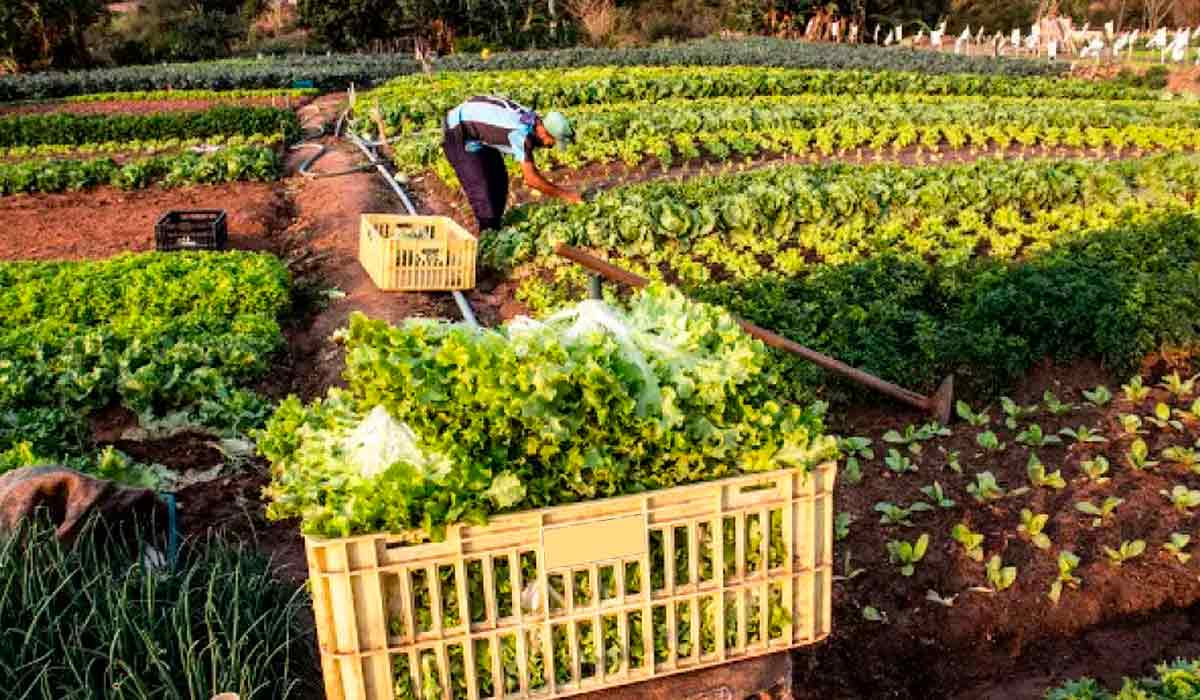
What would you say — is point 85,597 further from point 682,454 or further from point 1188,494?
point 1188,494

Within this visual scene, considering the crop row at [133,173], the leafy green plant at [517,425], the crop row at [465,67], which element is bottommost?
the crop row at [133,173]

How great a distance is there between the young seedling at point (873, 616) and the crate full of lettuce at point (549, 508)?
1.47 m

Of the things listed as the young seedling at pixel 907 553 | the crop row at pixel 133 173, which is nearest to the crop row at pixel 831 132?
the crop row at pixel 133 173

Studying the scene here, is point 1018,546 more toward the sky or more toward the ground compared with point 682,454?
more toward the ground

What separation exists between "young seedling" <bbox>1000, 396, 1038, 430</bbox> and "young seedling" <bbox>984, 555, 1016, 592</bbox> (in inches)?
76.2

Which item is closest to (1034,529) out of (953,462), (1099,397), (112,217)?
(953,462)

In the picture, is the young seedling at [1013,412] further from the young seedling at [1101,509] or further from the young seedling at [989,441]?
the young seedling at [1101,509]

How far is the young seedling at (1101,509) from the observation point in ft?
19.6

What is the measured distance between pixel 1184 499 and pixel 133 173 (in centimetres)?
1531

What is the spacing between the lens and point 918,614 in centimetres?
536

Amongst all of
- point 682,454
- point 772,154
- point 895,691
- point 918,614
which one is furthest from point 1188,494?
point 772,154

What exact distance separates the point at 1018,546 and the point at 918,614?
2.75 ft

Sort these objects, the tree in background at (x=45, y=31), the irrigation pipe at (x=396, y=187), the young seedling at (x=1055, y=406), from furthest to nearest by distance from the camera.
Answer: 1. the tree in background at (x=45, y=31)
2. the irrigation pipe at (x=396, y=187)
3. the young seedling at (x=1055, y=406)

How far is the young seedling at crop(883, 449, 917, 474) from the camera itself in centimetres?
665
